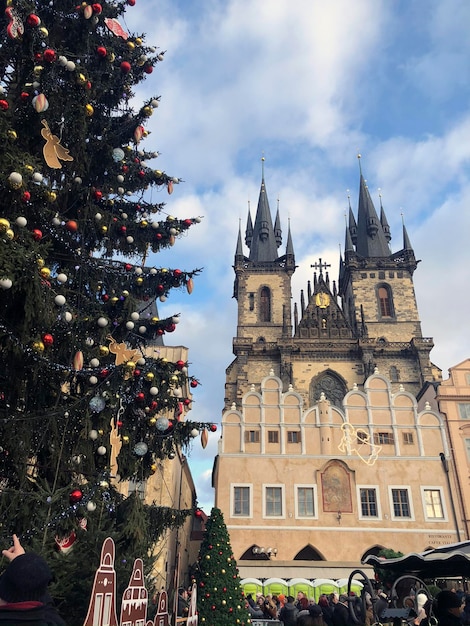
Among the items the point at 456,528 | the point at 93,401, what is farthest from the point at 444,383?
the point at 93,401

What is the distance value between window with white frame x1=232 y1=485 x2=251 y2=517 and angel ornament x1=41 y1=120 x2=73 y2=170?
17259mm

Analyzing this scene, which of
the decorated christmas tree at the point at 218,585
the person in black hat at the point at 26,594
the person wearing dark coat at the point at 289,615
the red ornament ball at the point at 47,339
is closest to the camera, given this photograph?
the person in black hat at the point at 26,594

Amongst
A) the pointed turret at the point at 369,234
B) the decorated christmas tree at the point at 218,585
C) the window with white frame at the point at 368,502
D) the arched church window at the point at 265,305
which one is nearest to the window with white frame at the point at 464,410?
the window with white frame at the point at 368,502

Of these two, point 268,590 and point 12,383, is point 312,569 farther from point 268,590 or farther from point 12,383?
point 12,383

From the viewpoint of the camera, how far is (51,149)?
6.57 metres

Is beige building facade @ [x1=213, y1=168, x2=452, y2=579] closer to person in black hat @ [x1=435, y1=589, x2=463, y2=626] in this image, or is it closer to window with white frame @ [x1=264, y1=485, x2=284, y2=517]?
window with white frame @ [x1=264, y1=485, x2=284, y2=517]

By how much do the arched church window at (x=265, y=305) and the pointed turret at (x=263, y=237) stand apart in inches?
135

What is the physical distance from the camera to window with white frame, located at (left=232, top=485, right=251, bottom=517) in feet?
68.1

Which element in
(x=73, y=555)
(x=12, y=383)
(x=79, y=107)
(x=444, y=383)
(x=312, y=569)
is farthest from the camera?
(x=444, y=383)

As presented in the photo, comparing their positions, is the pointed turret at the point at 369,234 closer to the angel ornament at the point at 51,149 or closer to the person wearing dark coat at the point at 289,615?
the person wearing dark coat at the point at 289,615

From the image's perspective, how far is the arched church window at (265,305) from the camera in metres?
44.8

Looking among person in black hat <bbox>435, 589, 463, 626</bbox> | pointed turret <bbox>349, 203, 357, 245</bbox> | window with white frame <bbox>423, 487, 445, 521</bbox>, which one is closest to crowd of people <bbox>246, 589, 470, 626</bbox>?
person in black hat <bbox>435, 589, 463, 626</bbox>

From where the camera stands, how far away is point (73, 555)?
5805 mm

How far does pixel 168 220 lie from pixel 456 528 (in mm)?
18413
